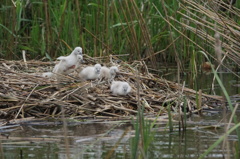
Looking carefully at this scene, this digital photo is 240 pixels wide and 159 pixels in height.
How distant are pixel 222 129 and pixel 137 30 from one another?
4346mm

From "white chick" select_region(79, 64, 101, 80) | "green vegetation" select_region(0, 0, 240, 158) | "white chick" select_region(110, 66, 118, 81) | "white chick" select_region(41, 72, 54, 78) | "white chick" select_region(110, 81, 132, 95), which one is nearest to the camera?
"white chick" select_region(110, 81, 132, 95)

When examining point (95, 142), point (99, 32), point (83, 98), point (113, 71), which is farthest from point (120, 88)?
point (99, 32)

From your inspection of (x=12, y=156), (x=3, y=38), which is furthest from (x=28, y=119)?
(x=3, y=38)

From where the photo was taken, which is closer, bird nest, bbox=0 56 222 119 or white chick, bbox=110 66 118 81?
bird nest, bbox=0 56 222 119

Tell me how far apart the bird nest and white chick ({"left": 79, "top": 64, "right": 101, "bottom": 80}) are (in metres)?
0.09

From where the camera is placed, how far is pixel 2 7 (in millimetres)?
9867

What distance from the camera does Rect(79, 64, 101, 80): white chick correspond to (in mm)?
7105

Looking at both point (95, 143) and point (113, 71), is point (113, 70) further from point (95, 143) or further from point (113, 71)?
point (95, 143)

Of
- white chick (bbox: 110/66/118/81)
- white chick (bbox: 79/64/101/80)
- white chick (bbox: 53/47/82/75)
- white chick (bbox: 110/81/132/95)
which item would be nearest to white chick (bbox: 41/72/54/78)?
white chick (bbox: 53/47/82/75)

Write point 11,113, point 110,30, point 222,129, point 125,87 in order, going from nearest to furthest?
point 222,129 < point 11,113 < point 125,87 < point 110,30

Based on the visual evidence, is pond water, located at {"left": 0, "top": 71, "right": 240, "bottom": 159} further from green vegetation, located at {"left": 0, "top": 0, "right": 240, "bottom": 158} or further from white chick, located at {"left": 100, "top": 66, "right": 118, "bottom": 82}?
green vegetation, located at {"left": 0, "top": 0, "right": 240, "bottom": 158}

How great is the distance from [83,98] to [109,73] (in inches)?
34.6

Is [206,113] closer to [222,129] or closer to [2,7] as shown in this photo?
[222,129]

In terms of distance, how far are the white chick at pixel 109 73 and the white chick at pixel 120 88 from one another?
0.40 metres
